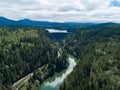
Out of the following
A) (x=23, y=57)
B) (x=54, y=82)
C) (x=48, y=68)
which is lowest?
(x=54, y=82)

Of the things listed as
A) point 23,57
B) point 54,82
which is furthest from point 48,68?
point 23,57

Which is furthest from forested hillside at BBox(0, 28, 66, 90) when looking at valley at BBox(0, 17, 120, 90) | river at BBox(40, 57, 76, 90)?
river at BBox(40, 57, 76, 90)

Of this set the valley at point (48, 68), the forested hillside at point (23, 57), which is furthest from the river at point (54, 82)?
the forested hillside at point (23, 57)

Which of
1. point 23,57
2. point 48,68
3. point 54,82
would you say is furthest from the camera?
point 23,57

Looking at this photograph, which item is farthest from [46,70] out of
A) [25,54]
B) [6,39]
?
[6,39]

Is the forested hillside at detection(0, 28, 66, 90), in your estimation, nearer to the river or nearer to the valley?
the valley

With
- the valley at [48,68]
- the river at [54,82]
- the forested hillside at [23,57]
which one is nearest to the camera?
the valley at [48,68]

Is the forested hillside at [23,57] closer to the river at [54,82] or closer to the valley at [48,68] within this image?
the valley at [48,68]

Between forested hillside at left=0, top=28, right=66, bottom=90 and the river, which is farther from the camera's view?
forested hillside at left=0, top=28, right=66, bottom=90

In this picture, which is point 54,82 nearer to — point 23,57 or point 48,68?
point 48,68
